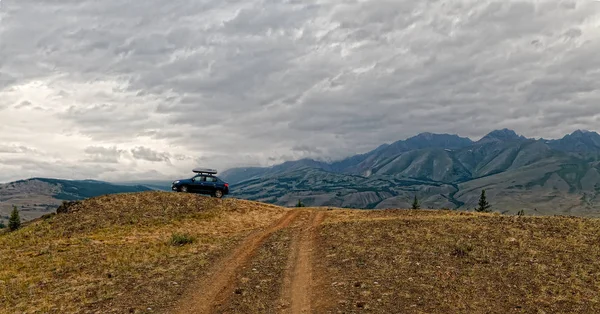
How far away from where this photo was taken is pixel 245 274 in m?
21.6

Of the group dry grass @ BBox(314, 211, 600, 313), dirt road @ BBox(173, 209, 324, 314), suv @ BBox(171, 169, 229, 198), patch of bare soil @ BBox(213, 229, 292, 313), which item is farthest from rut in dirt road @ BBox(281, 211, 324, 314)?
suv @ BBox(171, 169, 229, 198)

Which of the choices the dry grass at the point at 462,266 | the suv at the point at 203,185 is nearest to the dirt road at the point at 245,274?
the dry grass at the point at 462,266

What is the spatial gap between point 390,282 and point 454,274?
333cm

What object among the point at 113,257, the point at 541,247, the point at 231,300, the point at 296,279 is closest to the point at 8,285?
the point at 113,257

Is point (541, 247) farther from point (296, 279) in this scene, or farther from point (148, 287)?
point (148, 287)

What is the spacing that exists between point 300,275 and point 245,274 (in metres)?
2.89

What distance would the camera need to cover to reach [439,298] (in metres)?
17.1

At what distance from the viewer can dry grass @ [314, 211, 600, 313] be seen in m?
16.8

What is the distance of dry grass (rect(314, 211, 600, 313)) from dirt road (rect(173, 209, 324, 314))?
0.82 metres

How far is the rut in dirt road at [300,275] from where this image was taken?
1723cm

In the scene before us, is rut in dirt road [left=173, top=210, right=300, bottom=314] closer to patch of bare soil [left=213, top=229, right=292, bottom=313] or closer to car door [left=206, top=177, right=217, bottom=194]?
patch of bare soil [left=213, top=229, right=292, bottom=313]

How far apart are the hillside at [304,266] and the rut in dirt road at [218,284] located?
0.06m

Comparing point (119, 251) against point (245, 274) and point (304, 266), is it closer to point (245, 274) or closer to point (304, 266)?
point (245, 274)

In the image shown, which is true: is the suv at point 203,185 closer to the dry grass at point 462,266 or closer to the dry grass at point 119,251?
the dry grass at point 119,251
